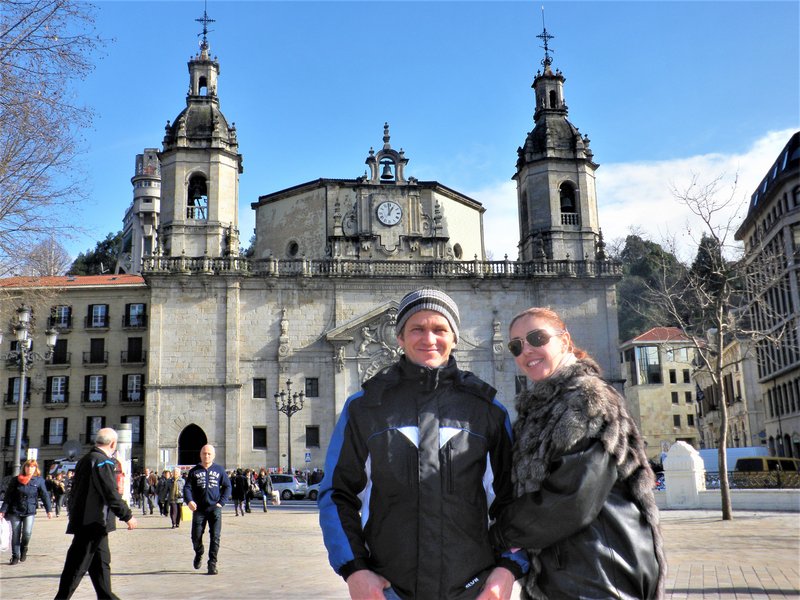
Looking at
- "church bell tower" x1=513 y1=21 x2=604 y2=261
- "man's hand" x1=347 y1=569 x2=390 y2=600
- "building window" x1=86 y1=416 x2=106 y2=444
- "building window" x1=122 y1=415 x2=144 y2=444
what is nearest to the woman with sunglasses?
"man's hand" x1=347 y1=569 x2=390 y2=600

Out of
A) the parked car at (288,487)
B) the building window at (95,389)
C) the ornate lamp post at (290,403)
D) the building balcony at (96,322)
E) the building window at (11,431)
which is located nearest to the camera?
the parked car at (288,487)

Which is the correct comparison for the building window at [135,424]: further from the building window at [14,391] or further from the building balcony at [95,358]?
the building window at [14,391]

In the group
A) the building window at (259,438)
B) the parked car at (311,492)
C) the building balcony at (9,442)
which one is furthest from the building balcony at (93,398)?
the parked car at (311,492)

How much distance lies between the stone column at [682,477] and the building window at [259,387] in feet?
74.4

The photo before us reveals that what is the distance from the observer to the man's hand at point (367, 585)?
3229 millimetres

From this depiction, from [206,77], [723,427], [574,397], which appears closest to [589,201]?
[206,77]

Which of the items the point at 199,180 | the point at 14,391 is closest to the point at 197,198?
the point at 199,180

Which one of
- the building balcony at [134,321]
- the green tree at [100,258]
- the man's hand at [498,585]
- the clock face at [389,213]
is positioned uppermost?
the green tree at [100,258]

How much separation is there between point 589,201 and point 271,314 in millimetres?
19361

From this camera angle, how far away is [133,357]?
154 feet

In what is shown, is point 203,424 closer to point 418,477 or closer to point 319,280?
point 319,280

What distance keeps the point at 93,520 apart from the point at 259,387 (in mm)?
32052

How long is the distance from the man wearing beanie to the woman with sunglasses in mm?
156

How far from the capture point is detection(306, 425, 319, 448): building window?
39219 millimetres
